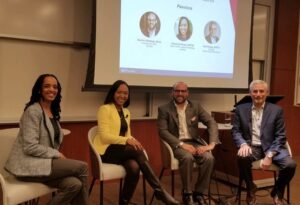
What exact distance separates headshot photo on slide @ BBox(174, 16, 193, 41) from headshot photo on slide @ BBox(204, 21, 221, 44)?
0.84ft

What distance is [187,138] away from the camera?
3.46 m

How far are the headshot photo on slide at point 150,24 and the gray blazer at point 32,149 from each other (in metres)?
1.88

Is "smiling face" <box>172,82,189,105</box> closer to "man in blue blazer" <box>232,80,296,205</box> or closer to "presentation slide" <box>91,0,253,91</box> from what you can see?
"man in blue blazer" <box>232,80,296,205</box>

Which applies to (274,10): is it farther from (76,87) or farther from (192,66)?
(76,87)

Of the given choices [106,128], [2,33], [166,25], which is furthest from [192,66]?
[2,33]

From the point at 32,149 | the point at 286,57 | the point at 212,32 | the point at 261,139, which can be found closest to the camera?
the point at 32,149

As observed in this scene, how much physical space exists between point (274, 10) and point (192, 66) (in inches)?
77.4

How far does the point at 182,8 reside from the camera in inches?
168

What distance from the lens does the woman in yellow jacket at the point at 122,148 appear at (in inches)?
116

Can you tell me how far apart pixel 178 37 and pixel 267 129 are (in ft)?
5.23

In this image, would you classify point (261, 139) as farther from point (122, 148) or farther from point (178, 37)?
point (178, 37)

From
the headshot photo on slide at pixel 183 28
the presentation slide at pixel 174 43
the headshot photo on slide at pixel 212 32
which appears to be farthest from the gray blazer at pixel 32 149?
the headshot photo on slide at pixel 212 32

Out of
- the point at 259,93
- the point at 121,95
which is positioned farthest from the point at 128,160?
the point at 259,93

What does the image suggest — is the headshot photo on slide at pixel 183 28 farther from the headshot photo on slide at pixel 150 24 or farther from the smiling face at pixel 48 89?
the smiling face at pixel 48 89
